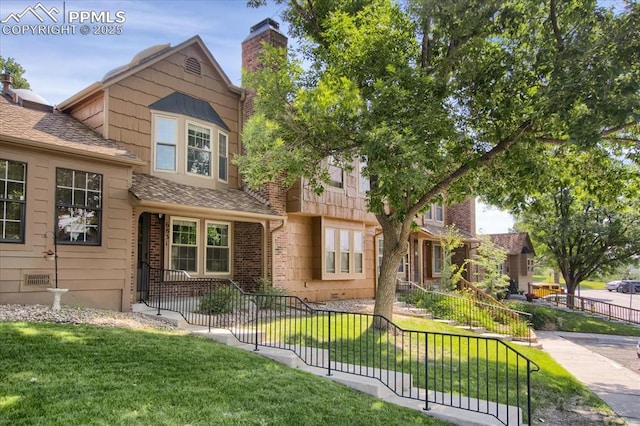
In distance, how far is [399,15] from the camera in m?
10.0

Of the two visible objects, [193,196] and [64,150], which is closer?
[64,150]

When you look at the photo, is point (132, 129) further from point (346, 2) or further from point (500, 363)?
point (500, 363)

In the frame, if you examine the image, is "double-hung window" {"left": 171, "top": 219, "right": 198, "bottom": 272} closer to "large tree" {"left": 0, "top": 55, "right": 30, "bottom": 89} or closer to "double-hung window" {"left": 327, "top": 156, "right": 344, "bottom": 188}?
"double-hung window" {"left": 327, "top": 156, "right": 344, "bottom": 188}

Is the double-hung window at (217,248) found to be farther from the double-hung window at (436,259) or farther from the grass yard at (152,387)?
the double-hung window at (436,259)

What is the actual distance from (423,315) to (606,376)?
5402mm

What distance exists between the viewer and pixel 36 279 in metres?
8.97

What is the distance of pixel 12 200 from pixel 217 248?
601 centimetres

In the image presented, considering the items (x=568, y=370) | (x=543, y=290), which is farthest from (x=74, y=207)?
(x=543, y=290)

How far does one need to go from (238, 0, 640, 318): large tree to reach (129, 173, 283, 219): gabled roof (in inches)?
74.7

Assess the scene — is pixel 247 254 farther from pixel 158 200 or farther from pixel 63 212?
pixel 63 212

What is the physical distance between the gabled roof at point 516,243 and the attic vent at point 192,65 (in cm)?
2865

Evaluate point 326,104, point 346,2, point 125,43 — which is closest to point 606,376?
point 326,104

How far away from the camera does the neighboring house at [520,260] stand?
3569 centimetres

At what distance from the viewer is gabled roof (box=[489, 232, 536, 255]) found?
1400 inches
